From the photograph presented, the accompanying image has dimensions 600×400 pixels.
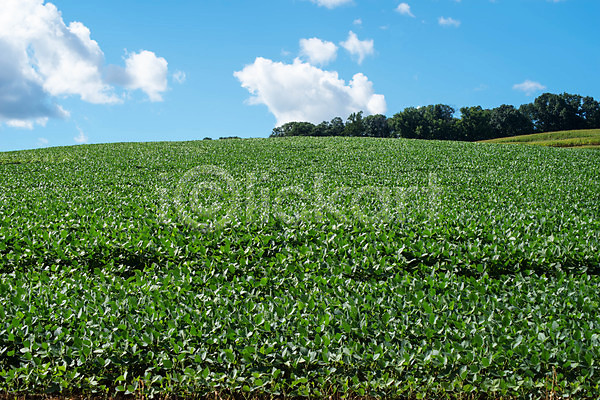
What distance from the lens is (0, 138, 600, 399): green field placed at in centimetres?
472

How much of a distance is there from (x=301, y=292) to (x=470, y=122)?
96885 millimetres

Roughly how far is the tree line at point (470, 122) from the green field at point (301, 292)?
263ft

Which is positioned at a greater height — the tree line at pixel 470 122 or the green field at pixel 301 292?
the tree line at pixel 470 122

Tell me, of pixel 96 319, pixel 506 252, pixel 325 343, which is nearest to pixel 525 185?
pixel 506 252

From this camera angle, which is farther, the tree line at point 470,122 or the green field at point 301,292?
the tree line at point 470,122

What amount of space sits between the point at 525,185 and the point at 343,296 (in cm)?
1472

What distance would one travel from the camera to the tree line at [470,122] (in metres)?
92.3

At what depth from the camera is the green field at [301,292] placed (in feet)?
15.5

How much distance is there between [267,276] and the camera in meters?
7.60

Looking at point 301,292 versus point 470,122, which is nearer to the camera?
point 301,292

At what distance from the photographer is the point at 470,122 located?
92375 millimetres

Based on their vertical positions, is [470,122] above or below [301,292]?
above

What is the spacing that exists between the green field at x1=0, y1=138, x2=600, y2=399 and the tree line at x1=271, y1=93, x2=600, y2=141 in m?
80.3

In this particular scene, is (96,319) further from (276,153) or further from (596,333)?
(276,153)
